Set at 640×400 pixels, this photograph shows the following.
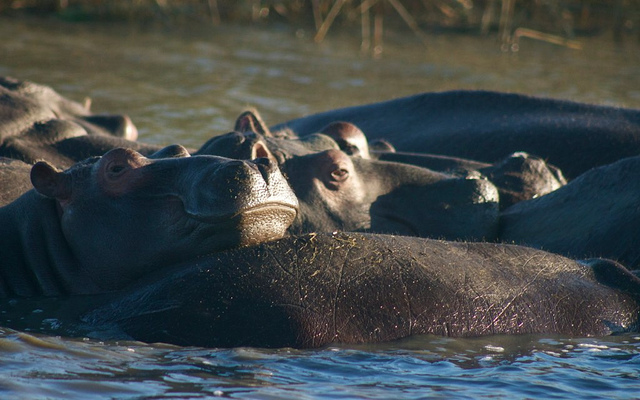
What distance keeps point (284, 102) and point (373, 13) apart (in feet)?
20.4

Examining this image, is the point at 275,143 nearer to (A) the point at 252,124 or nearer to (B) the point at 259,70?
(A) the point at 252,124

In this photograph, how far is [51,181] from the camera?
4.71m

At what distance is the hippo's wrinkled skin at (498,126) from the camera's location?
793 cm

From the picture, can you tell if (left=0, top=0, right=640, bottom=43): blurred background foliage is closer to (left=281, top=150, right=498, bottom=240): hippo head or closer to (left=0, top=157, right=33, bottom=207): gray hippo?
(left=281, top=150, right=498, bottom=240): hippo head

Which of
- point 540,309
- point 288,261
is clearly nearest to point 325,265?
point 288,261

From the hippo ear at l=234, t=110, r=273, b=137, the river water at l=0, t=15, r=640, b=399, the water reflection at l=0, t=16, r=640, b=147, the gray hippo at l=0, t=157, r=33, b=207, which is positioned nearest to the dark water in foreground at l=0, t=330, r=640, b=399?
the river water at l=0, t=15, r=640, b=399

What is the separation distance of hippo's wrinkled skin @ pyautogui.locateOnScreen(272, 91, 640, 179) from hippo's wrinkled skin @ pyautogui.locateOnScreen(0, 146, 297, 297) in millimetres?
3817

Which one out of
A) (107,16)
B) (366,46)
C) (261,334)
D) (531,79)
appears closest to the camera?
(261,334)

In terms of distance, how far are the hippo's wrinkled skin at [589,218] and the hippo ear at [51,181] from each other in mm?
2353

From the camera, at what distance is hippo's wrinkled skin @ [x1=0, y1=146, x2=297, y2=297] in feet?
14.2

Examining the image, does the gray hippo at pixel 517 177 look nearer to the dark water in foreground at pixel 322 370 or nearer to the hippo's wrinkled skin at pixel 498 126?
the hippo's wrinkled skin at pixel 498 126

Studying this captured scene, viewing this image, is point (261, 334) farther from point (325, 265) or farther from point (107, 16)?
point (107, 16)

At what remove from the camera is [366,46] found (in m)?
16.5

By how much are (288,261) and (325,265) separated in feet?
0.46
